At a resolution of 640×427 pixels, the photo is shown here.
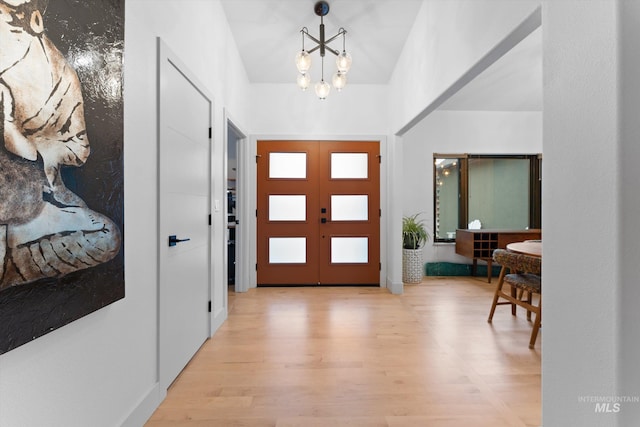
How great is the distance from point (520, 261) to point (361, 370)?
1.71 meters

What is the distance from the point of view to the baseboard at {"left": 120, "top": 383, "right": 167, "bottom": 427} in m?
1.53

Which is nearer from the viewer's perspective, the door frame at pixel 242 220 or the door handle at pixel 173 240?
the door handle at pixel 173 240

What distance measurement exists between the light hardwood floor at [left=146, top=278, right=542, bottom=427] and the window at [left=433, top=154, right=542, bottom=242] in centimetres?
205

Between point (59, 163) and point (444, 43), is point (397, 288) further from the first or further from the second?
point (59, 163)

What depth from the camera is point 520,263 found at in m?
2.66

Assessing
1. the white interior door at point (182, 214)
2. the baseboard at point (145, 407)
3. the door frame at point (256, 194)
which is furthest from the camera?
the door frame at point (256, 194)

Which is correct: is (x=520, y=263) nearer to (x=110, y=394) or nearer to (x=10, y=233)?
(x=110, y=394)

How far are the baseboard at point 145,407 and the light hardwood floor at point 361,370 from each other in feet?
0.16

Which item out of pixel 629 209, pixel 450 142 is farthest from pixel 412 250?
pixel 629 209

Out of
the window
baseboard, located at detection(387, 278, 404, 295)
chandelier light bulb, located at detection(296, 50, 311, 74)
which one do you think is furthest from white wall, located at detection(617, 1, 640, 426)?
the window

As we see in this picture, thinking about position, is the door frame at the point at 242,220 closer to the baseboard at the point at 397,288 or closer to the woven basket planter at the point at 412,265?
the baseboard at the point at 397,288

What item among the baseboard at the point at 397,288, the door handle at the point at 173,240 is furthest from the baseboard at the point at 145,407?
the baseboard at the point at 397,288

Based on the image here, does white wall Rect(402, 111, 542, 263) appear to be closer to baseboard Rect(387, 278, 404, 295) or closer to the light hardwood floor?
baseboard Rect(387, 278, 404, 295)

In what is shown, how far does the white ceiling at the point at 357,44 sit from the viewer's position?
303 centimetres
